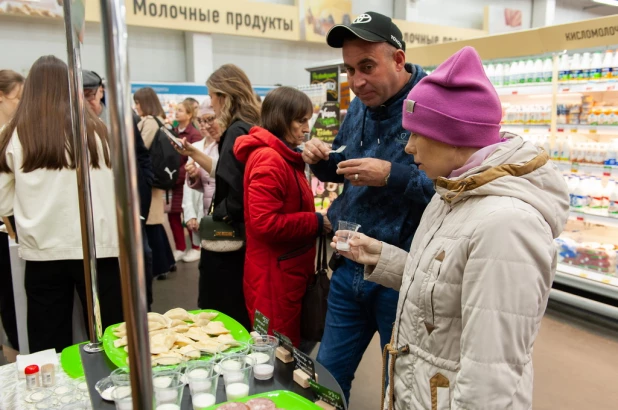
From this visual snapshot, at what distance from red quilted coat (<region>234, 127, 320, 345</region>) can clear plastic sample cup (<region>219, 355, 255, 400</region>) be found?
90 centimetres

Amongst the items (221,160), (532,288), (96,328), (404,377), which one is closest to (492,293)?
(532,288)

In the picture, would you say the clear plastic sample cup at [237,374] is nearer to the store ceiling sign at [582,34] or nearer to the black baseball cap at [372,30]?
the black baseball cap at [372,30]

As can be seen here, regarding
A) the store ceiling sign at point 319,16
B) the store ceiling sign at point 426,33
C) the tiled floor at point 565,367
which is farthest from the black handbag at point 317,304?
the store ceiling sign at point 426,33

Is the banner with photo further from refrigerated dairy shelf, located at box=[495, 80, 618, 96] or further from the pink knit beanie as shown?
the pink knit beanie

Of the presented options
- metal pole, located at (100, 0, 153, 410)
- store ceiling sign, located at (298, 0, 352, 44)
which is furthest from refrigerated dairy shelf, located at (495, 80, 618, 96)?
store ceiling sign, located at (298, 0, 352, 44)

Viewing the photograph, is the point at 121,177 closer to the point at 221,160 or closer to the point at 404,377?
the point at 404,377

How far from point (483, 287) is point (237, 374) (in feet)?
2.49

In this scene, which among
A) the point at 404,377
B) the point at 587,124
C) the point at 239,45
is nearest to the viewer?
the point at 404,377

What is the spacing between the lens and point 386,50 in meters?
1.76

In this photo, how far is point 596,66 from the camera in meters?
4.07

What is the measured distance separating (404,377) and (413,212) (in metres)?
0.67

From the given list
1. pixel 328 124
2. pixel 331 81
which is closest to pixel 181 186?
pixel 328 124

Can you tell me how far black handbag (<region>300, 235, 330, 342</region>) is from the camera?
7.91 feet

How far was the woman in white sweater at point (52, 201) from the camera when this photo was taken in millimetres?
2137
